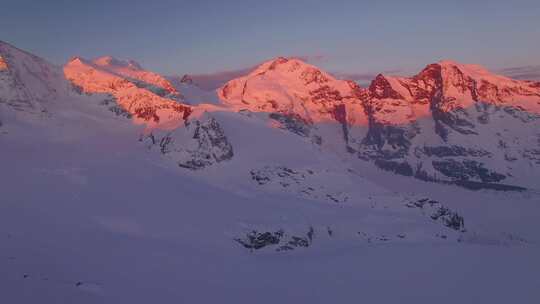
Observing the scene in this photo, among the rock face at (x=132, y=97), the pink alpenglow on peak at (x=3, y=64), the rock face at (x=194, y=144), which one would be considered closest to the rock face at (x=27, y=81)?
the pink alpenglow on peak at (x=3, y=64)

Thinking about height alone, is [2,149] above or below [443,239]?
above

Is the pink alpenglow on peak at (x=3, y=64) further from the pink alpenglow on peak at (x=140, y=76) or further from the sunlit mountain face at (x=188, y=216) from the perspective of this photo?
the pink alpenglow on peak at (x=140, y=76)

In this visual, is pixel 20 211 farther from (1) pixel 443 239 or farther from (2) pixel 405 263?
(1) pixel 443 239

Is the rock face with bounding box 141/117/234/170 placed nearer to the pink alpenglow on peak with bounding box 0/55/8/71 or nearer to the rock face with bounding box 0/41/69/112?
the rock face with bounding box 0/41/69/112

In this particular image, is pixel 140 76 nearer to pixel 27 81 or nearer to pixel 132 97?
pixel 132 97

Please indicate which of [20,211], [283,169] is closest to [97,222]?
[20,211]

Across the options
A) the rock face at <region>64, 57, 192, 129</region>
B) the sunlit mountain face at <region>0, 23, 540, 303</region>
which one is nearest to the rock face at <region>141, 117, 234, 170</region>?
the sunlit mountain face at <region>0, 23, 540, 303</region>

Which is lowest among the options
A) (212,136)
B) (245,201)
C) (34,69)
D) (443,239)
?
(443,239)
